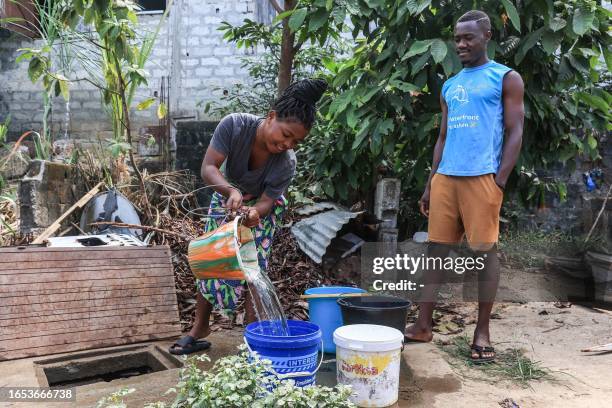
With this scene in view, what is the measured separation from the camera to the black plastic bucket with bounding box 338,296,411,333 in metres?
2.79

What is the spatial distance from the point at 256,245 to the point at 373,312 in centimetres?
74

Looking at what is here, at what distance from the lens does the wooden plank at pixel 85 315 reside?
9.37ft

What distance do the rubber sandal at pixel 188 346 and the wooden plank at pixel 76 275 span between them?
58 cm

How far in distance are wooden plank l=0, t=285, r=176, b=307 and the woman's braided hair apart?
1471 mm

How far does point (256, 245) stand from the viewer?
291 centimetres

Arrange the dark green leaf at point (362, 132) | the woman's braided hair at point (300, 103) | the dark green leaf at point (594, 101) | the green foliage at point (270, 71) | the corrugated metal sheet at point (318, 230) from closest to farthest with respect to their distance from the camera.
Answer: the woman's braided hair at point (300, 103), the dark green leaf at point (362, 132), the dark green leaf at point (594, 101), the corrugated metal sheet at point (318, 230), the green foliage at point (270, 71)

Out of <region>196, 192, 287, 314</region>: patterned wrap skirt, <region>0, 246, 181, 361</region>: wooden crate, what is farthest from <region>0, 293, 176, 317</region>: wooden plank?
<region>196, 192, 287, 314</region>: patterned wrap skirt

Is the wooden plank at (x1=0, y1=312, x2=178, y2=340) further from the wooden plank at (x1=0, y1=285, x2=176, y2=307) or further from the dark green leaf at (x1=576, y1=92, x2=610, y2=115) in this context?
the dark green leaf at (x1=576, y1=92, x2=610, y2=115)

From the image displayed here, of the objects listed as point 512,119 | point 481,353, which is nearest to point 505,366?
point 481,353

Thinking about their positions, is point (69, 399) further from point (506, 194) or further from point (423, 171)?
point (506, 194)

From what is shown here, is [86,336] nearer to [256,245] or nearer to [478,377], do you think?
[256,245]

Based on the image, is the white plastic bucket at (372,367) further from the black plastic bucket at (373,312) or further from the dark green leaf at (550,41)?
the dark green leaf at (550,41)

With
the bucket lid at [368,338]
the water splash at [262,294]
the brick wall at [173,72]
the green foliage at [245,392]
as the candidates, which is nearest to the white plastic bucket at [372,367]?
the bucket lid at [368,338]

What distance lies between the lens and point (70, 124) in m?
8.21
